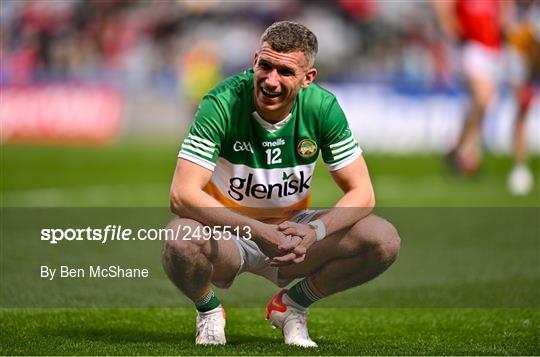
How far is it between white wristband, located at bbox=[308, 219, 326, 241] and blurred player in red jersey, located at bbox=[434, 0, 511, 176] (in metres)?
9.45

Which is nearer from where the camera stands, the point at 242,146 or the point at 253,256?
the point at 242,146

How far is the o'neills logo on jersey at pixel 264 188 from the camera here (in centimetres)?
593

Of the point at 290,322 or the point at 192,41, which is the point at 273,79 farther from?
the point at 192,41

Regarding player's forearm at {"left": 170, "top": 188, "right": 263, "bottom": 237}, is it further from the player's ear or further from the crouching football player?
the player's ear

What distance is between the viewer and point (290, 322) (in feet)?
19.7

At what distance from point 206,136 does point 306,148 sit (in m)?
0.55

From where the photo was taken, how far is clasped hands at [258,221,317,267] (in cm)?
542

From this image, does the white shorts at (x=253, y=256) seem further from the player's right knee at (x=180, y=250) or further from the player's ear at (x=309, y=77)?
the player's ear at (x=309, y=77)

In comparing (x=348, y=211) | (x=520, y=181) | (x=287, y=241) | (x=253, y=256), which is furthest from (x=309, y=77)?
(x=520, y=181)

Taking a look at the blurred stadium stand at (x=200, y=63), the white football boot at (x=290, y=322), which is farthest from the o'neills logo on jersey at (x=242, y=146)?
the blurred stadium stand at (x=200, y=63)

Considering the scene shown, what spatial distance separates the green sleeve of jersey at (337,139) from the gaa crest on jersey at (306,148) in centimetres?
6

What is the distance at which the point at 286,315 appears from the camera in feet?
19.9

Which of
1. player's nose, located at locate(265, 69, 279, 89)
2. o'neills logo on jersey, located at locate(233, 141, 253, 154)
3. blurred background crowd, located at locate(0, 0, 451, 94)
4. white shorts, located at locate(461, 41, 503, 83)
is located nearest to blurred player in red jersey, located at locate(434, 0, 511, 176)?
white shorts, located at locate(461, 41, 503, 83)

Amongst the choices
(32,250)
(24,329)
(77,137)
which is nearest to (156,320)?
(24,329)
